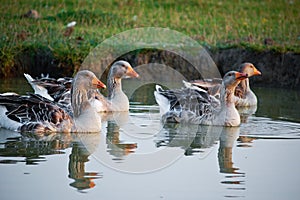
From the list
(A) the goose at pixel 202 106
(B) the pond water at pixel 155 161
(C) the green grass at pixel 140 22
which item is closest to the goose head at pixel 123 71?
(A) the goose at pixel 202 106

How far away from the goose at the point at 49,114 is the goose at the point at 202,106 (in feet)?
5.94

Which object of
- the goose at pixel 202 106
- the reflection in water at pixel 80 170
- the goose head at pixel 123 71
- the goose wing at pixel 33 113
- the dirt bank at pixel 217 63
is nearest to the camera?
the reflection in water at pixel 80 170

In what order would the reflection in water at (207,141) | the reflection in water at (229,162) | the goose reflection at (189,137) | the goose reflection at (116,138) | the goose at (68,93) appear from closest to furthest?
the reflection in water at (229,162)
the reflection in water at (207,141)
the goose reflection at (116,138)
the goose reflection at (189,137)
the goose at (68,93)

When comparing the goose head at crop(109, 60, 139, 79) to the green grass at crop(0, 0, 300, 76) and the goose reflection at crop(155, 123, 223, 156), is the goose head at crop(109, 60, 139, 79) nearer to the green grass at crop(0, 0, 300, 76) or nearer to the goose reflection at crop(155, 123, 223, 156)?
the goose reflection at crop(155, 123, 223, 156)

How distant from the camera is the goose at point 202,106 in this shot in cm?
1247

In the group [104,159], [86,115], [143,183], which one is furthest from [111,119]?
[143,183]

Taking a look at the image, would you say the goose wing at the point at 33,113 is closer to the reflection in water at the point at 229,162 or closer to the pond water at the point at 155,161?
the pond water at the point at 155,161

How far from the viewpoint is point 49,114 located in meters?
11.1

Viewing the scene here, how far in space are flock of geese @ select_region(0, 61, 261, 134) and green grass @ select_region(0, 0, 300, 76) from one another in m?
3.19

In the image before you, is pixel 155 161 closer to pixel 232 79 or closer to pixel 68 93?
pixel 232 79

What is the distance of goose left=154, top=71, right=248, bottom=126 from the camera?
12.5m

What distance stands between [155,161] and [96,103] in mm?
4264

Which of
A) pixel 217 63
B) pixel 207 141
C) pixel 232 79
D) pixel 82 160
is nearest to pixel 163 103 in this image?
pixel 232 79

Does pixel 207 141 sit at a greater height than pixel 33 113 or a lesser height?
lesser
